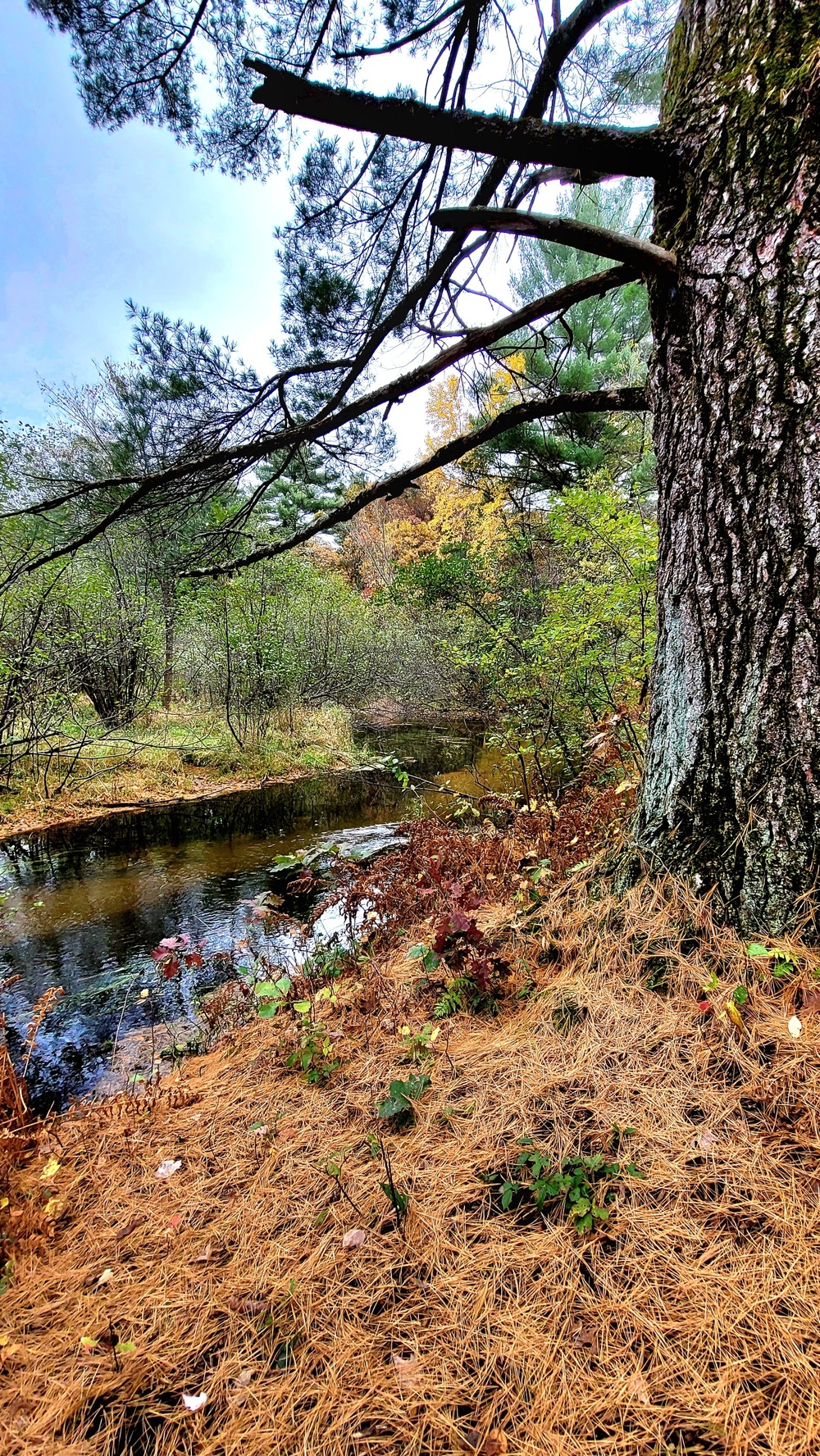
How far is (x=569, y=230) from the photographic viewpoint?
1.50 metres

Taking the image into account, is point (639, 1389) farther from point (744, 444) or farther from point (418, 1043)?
point (744, 444)

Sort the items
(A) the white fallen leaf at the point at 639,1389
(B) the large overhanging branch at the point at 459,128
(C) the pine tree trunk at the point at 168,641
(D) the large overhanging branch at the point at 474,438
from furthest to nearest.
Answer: (C) the pine tree trunk at the point at 168,641 < (D) the large overhanging branch at the point at 474,438 < (B) the large overhanging branch at the point at 459,128 < (A) the white fallen leaf at the point at 639,1389

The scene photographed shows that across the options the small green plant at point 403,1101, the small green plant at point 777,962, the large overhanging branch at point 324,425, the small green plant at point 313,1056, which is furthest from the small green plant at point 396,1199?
the large overhanging branch at point 324,425

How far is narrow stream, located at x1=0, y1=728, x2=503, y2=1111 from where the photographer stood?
3.05 m

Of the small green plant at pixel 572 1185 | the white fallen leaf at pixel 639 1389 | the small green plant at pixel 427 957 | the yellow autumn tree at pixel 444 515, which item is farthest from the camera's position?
the yellow autumn tree at pixel 444 515

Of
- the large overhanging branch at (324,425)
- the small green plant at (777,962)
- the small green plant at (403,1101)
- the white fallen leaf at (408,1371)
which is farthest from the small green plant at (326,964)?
the large overhanging branch at (324,425)

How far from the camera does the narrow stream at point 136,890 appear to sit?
305cm

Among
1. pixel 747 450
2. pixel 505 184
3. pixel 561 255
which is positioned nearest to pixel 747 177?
pixel 747 450

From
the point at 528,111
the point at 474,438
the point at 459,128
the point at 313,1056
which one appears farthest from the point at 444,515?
the point at 313,1056

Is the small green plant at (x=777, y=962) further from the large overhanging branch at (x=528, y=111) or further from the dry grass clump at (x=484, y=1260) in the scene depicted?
the large overhanging branch at (x=528, y=111)

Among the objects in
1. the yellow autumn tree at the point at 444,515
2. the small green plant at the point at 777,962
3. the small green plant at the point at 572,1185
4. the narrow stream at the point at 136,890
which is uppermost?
the yellow autumn tree at the point at 444,515

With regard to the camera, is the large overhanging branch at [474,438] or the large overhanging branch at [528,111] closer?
the large overhanging branch at [528,111]

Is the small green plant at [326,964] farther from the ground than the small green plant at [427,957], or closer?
closer

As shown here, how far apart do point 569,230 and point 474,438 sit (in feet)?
2.90
